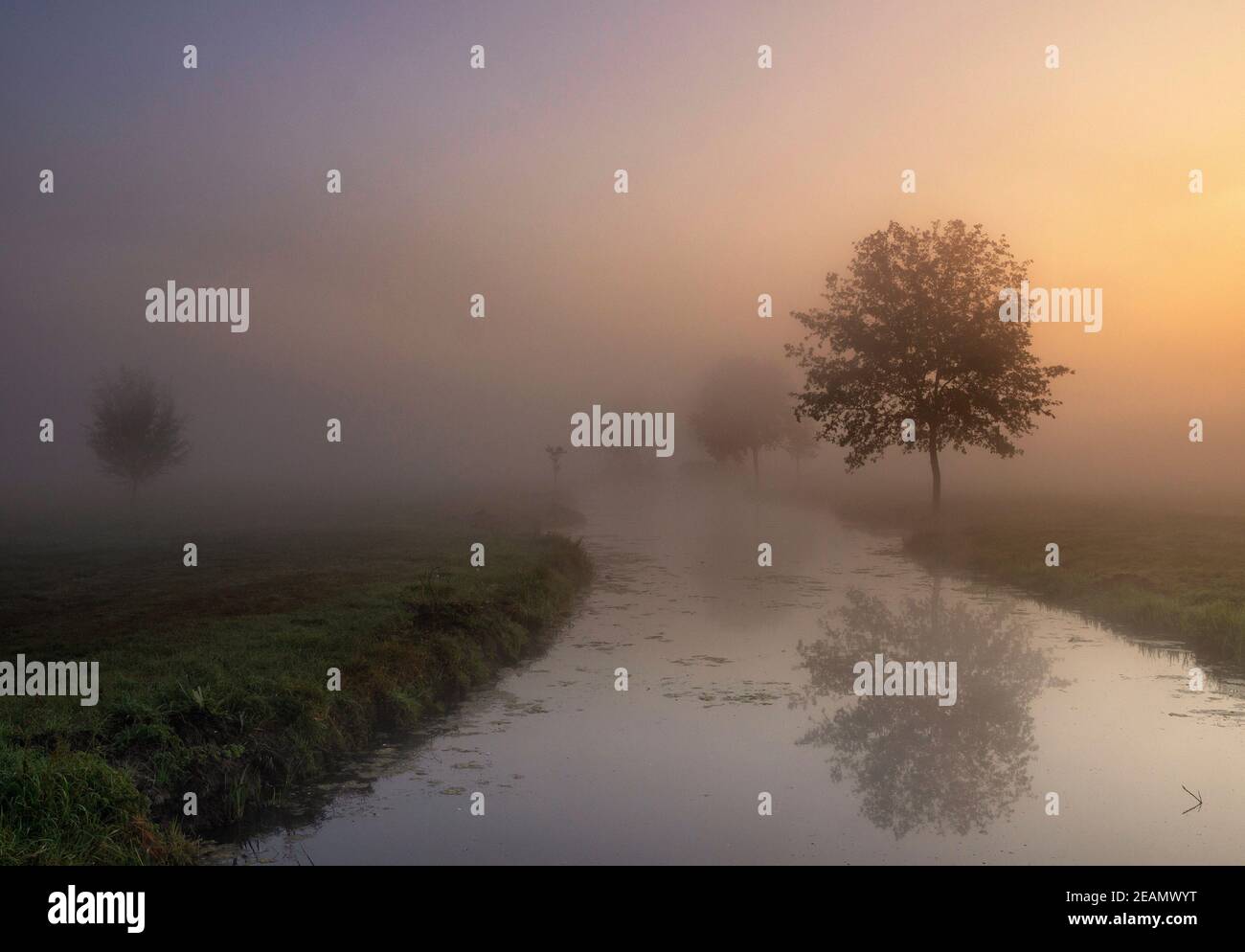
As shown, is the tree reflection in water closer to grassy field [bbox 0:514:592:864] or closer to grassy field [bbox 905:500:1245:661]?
grassy field [bbox 905:500:1245:661]

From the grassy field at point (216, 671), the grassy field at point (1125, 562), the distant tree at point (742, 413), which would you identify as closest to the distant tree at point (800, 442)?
the distant tree at point (742, 413)

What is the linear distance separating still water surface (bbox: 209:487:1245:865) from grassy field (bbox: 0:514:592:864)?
1009 mm

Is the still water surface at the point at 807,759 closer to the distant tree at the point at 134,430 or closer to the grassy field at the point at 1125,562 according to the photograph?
the grassy field at the point at 1125,562

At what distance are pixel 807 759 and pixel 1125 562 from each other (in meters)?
23.4

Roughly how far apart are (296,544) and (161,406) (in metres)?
36.1

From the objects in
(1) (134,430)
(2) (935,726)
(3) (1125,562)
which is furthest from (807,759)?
(1) (134,430)

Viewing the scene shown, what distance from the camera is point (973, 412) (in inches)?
1756

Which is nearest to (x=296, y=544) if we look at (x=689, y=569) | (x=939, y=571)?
(x=689, y=569)

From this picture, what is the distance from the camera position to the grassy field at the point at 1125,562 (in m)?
22.6

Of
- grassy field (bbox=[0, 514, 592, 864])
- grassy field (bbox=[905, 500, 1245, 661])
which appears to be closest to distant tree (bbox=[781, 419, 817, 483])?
grassy field (bbox=[905, 500, 1245, 661])

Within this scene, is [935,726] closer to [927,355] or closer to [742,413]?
[927,355]

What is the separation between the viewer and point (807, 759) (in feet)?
44.9
